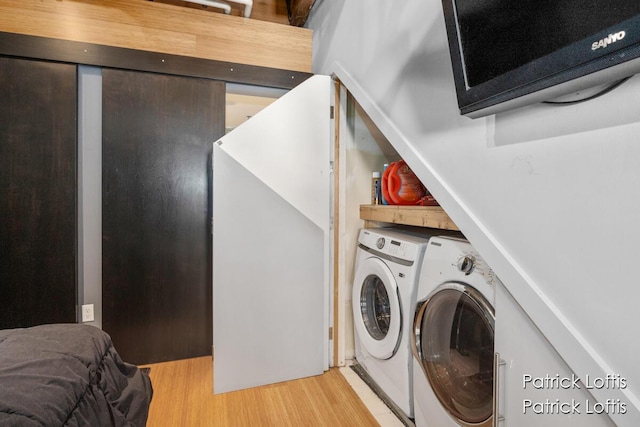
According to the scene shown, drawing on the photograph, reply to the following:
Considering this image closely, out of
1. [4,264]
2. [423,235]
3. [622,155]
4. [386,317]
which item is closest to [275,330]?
[386,317]

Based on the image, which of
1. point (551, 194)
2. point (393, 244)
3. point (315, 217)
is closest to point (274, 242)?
point (315, 217)

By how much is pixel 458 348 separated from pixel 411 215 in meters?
0.66

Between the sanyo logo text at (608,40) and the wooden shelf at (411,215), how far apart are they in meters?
0.74

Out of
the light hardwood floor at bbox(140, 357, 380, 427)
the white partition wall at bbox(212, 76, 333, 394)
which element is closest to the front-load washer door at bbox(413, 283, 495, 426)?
the light hardwood floor at bbox(140, 357, 380, 427)

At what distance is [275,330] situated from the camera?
2.03 m

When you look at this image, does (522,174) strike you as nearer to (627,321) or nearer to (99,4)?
→ (627,321)

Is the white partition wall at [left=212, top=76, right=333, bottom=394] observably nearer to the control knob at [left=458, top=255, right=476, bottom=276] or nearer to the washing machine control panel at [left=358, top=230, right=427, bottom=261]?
the washing machine control panel at [left=358, top=230, right=427, bottom=261]

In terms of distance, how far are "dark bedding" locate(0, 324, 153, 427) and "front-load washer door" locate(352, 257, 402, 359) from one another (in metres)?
1.19

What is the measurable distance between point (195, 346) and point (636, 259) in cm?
246

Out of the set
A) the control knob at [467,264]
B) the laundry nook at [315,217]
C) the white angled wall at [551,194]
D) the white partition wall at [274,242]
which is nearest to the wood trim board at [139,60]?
the laundry nook at [315,217]

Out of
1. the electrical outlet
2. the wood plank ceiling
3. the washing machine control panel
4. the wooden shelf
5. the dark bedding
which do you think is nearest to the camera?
the dark bedding

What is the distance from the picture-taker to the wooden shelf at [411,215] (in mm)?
1408

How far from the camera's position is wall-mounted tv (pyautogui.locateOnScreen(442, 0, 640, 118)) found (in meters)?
0.62

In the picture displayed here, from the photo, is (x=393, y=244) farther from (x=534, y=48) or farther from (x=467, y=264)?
(x=534, y=48)
